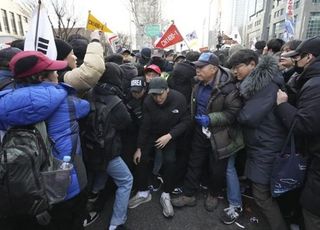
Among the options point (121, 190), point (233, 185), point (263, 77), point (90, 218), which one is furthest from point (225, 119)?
point (90, 218)

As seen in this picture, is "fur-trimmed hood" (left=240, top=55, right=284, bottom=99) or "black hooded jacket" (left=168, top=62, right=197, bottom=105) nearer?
"fur-trimmed hood" (left=240, top=55, right=284, bottom=99)

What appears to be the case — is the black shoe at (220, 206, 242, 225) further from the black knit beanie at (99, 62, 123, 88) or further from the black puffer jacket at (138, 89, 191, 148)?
the black knit beanie at (99, 62, 123, 88)

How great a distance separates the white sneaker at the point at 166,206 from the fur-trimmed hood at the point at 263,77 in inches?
68.6

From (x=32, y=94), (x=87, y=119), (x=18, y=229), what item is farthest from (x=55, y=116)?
(x=18, y=229)

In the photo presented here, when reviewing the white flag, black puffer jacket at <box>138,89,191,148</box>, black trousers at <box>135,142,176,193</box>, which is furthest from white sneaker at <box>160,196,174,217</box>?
the white flag

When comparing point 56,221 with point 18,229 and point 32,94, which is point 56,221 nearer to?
point 18,229

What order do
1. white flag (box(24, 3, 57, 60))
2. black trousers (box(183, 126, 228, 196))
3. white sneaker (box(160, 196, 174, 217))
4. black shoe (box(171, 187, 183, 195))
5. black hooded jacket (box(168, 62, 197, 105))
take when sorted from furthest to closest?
black hooded jacket (box(168, 62, 197, 105)) < black shoe (box(171, 187, 183, 195)) < black trousers (box(183, 126, 228, 196)) < white sneaker (box(160, 196, 174, 217)) < white flag (box(24, 3, 57, 60))

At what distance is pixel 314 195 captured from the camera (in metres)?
2.37

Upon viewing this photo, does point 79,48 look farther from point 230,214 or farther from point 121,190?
point 230,214

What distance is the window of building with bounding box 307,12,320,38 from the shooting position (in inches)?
1721

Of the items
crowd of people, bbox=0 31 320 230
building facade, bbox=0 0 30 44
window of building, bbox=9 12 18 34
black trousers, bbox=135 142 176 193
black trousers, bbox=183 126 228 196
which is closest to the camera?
crowd of people, bbox=0 31 320 230

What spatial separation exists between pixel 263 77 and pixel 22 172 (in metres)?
2.35

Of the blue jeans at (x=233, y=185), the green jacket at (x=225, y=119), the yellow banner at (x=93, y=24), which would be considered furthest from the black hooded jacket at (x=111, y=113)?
the yellow banner at (x=93, y=24)

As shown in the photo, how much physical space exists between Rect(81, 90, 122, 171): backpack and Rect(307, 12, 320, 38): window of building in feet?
161
